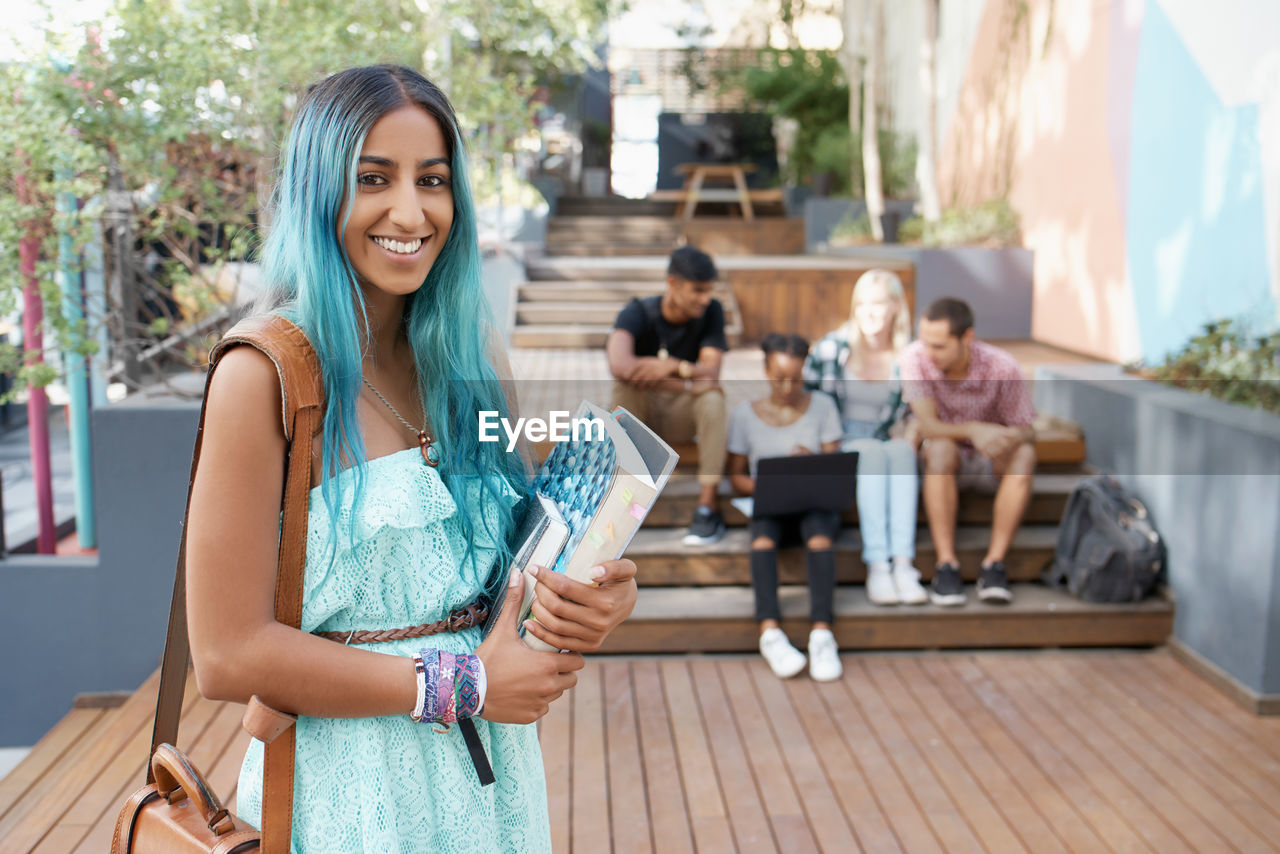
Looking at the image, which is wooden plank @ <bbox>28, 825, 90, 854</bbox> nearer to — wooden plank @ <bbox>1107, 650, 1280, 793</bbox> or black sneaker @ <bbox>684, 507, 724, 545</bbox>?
black sneaker @ <bbox>684, 507, 724, 545</bbox>

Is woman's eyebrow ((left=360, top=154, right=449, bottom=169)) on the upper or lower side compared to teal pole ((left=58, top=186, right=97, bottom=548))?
upper

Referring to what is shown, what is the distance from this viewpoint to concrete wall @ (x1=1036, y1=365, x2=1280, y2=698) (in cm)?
316

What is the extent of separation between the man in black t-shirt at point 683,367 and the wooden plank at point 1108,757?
1.20 meters

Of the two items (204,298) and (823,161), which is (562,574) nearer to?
(204,298)

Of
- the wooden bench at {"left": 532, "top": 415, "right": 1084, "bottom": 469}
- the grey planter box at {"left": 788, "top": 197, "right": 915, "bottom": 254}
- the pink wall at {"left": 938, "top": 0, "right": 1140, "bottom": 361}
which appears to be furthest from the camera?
the grey planter box at {"left": 788, "top": 197, "right": 915, "bottom": 254}

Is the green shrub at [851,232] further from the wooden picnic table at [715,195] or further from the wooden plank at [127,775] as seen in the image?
the wooden plank at [127,775]

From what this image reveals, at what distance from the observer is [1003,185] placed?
832 centimetres

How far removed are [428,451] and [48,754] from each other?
8.39 ft

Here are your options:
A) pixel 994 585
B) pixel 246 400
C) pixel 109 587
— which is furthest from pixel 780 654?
pixel 246 400

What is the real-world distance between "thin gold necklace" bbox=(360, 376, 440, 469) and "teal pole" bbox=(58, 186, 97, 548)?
308 centimetres

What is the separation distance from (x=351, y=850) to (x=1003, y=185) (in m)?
8.26

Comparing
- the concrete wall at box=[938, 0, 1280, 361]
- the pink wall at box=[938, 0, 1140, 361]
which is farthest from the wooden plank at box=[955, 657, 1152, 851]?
the pink wall at box=[938, 0, 1140, 361]

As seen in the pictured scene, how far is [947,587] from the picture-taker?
148 inches

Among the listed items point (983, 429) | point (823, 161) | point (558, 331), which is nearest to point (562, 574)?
point (983, 429)
